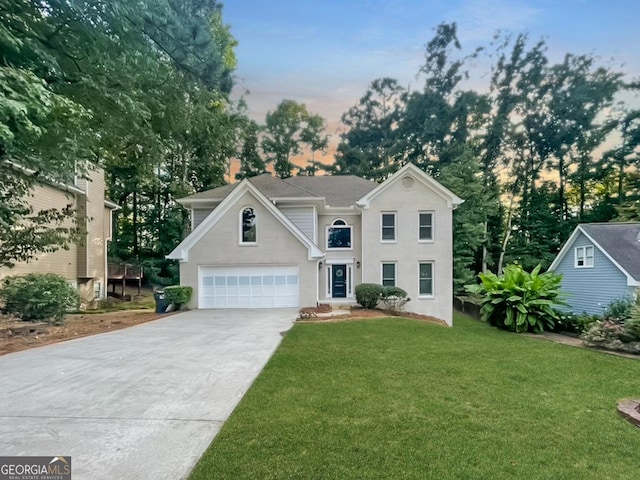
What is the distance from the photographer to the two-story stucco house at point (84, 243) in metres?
16.2

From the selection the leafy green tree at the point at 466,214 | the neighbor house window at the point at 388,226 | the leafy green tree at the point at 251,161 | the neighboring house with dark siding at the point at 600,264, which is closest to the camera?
the neighboring house with dark siding at the point at 600,264

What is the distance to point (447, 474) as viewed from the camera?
309 centimetres

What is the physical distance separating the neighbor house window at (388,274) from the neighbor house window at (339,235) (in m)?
2.24

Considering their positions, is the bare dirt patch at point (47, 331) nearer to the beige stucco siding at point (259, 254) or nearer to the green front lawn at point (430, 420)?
the beige stucco siding at point (259, 254)

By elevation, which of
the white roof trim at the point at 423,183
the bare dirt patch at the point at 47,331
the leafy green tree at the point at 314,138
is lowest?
the bare dirt patch at the point at 47,331

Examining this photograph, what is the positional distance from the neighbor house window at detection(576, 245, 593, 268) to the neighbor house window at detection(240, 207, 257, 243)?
16.0 meters

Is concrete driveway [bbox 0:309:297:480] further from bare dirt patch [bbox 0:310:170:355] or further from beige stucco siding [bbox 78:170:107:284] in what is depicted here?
beige stucco siding [bbox 78:170:107:284]

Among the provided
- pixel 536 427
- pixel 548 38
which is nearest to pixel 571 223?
pixel 548 38

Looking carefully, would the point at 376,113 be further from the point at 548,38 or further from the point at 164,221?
the point at 164,221

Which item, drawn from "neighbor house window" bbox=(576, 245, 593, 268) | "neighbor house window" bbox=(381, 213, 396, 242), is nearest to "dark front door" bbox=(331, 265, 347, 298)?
"neighbor house window" bbox=(381, 213, 396, 242)

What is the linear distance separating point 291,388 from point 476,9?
12298 mm

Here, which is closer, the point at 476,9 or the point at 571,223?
the point at 476,9

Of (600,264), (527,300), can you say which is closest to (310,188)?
(527,300)

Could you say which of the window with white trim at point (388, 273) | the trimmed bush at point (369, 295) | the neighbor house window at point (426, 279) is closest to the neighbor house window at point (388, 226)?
the window with white trim at point (388, 273)
